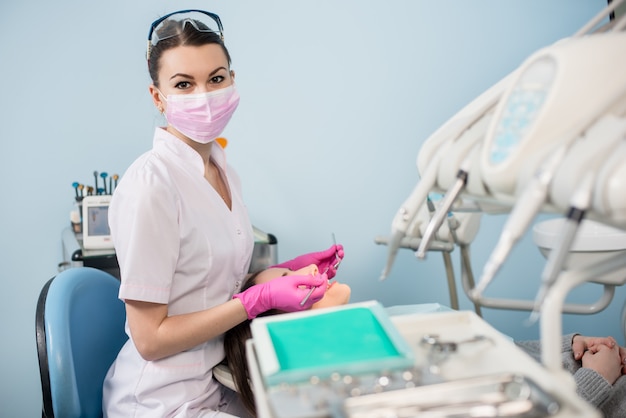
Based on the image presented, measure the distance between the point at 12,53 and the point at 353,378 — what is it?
1.92 meters

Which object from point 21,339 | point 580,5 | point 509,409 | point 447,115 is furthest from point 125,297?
point 580,5

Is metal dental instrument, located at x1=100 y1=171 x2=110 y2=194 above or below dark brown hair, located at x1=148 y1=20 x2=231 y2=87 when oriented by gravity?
below

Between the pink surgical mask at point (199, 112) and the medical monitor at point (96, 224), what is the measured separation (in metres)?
0.57

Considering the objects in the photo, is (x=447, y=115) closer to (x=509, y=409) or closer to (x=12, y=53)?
(x=12, y=53)

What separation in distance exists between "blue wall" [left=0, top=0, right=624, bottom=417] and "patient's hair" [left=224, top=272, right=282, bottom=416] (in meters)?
0.94

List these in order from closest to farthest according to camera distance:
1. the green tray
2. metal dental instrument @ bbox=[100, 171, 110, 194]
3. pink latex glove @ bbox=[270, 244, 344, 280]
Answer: the green tray < pink latex glove @ bbox=[270, 244, 344, 280] < metal dental instrument @ bbox=[100, 171, 110, 194]

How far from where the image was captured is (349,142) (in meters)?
2.35

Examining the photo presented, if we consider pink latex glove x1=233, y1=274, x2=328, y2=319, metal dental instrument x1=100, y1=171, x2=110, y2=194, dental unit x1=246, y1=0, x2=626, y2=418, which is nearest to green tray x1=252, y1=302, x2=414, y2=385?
dental unit x1=246, y1=0, x2=626, y2=418

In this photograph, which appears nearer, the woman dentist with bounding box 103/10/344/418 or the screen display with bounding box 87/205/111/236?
the woman dentist with bounding box 103/10/344/418

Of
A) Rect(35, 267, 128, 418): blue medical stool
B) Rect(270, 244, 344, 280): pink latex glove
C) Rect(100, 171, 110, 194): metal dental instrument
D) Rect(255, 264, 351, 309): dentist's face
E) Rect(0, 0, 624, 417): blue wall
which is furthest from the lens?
Rect(0, 0, 624, 417): blue wall

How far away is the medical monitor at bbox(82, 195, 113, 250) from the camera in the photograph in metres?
1.84

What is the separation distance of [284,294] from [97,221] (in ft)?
2.88

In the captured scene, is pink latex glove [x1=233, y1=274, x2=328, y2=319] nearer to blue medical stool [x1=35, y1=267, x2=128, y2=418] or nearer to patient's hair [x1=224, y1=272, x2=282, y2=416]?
patient's hair [x1=224, y1=272, x2=282, y2=416]

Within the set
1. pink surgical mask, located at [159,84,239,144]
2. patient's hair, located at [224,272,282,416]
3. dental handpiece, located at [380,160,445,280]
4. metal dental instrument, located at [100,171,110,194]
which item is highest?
pink surgical mask, located at [159,84,239,144]
